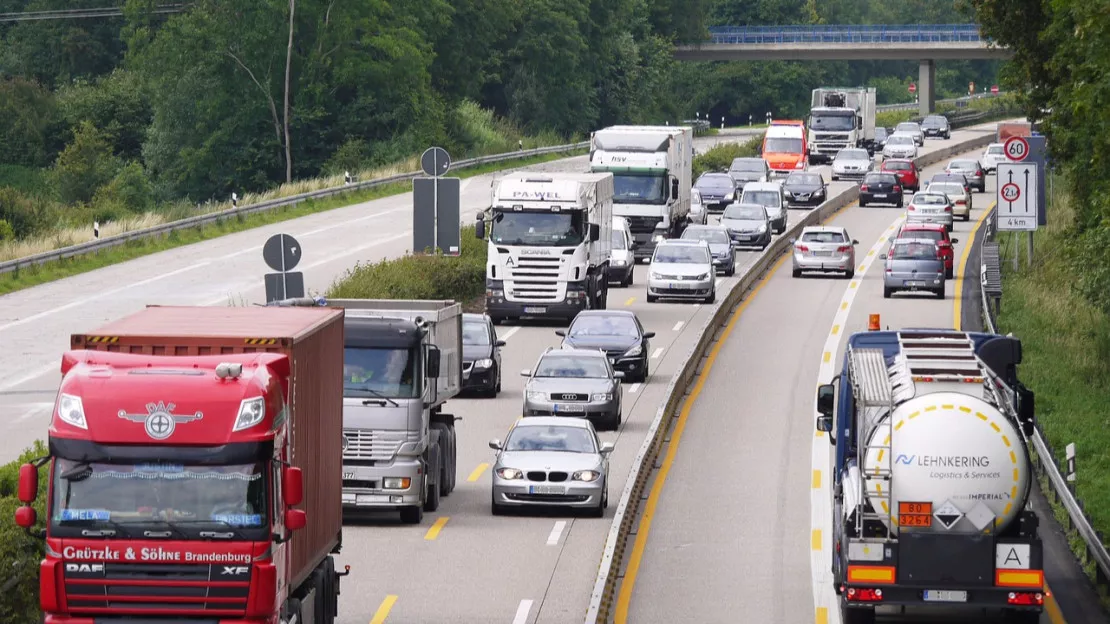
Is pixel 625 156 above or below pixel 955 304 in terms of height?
above

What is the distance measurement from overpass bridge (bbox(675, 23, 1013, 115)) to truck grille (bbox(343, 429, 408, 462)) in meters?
101

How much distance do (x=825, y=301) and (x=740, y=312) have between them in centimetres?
290

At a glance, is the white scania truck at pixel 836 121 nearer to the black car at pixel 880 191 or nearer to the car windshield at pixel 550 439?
the black car at pixel 880 191

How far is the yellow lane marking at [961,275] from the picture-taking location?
46.3m

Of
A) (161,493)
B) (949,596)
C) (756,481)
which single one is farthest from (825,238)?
(161,493)

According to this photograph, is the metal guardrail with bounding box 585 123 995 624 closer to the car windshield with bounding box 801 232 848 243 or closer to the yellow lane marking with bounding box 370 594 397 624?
the car windshield with bounding box 801 232 848 243

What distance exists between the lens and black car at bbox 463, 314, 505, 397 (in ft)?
118

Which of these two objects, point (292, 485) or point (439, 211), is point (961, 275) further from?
point (292, 485)

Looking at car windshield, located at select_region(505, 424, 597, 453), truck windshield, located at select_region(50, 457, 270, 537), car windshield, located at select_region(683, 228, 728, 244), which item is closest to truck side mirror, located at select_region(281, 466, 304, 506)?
truck windshield, located at select_region(50, 457, 270, 537)

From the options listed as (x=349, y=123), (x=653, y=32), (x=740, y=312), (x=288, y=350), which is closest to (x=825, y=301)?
(x=740, y=312)

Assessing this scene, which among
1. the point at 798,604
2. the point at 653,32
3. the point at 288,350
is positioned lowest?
the point at 798,604

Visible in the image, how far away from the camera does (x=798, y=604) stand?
2123cm

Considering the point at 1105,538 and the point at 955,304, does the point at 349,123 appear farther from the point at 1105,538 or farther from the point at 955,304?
the point at 1105,538

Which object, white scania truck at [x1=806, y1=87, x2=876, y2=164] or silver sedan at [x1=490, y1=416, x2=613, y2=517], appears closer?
silver sedan at [x1=490, y1=416, x2=613, y2=517]
